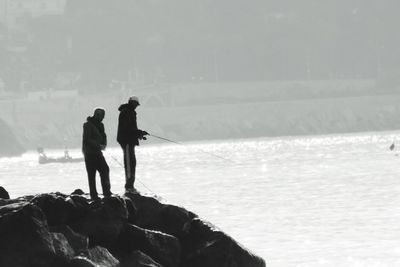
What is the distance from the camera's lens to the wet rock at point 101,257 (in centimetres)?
2245

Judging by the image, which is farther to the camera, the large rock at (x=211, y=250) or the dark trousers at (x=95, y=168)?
the dark trousers at (x=95, y=168)

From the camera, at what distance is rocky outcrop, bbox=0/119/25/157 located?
549 ft

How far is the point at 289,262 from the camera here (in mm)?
30688

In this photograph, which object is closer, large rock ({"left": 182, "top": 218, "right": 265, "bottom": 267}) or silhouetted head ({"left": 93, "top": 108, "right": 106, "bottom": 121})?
large rock ({"left": 182, "top": 218, "right": 265, "bottom": 267})

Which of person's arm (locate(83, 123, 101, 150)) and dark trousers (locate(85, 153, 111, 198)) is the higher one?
person's arm (locate(83, 123, 101, 150))

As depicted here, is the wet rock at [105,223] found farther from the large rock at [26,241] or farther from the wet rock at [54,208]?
the large rock at [26,241]

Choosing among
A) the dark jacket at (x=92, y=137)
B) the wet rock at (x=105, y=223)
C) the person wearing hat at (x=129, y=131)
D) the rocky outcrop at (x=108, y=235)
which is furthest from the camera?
the person wearing hat at (x=129, y=131)

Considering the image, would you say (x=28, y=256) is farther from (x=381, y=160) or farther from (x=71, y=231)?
(x=381, y=160)

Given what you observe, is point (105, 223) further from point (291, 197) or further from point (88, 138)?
point (291, 197)

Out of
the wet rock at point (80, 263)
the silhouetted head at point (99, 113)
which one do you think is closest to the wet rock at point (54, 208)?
the silhouetted head at point (99, 113)

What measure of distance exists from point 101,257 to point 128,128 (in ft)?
15.2

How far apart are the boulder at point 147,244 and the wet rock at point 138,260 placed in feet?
1.34

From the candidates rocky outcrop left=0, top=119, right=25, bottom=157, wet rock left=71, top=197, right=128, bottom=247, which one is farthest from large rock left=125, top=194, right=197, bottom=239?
rocky outcrop left=0, top=119, right=25, bottom=157

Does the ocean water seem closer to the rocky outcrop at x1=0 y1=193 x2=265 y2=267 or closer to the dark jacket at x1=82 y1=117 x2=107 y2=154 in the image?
the rocky outcrop at x1=0 y1=193 x2=265 y2=267
